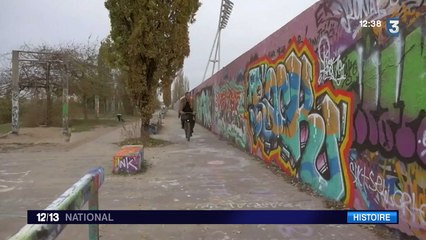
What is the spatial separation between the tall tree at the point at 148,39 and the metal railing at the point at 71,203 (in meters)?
11.4

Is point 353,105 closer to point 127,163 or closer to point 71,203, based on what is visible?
point 71,203

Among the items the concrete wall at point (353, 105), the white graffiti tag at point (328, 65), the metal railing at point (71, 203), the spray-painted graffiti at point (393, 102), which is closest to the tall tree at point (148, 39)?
the concrete wall at point (353, 105)

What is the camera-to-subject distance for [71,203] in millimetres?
2857

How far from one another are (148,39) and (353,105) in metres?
9.96

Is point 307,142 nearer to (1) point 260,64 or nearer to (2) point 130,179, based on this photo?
(2) point 130,179

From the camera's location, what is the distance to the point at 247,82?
13.1 meters

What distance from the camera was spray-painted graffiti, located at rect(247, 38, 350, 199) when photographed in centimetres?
638

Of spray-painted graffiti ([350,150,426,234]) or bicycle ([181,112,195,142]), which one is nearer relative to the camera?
spray-painted graffiti ([350,150,426,234])

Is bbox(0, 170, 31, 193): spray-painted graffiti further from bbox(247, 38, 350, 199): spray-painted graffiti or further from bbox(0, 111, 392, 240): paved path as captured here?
bbox(247, 38, 350, 199): spray-painted graffiti

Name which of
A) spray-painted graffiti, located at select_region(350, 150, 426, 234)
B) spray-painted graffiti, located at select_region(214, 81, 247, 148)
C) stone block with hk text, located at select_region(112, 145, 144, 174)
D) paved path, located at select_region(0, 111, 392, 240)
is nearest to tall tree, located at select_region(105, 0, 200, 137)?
spray-painted graffiti, located at select_region(214, 81, 247, 148)

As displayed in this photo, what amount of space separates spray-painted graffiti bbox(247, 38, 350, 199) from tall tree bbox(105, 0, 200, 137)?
14.0ft

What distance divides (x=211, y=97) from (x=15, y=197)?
54.1 ft

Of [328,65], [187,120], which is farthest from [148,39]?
[328,65]

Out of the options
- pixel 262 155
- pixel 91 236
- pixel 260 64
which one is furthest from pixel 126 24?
pixel 91 236
